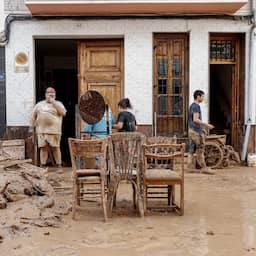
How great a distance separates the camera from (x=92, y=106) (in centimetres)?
759

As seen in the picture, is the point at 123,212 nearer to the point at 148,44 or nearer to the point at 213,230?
the point at 213,230

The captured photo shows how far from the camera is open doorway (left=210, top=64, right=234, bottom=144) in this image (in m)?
11.9

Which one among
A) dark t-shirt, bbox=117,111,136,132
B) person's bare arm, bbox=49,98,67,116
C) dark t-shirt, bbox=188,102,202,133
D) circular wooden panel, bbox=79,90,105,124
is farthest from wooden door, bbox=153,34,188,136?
circular wooden panel, bbox=79,90,105,124

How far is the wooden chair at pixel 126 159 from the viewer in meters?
5.91

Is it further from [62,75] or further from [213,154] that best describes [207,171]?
[62,75]

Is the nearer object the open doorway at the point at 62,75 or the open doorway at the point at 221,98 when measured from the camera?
the open doorway at the point at 221,98

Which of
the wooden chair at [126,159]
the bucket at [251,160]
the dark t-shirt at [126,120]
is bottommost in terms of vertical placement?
the bucket at [251,160]

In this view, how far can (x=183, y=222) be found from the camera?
5688 mm

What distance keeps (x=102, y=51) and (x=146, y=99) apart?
153 centimetres

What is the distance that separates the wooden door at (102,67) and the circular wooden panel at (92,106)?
3.14 meters

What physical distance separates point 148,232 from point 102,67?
242 inches

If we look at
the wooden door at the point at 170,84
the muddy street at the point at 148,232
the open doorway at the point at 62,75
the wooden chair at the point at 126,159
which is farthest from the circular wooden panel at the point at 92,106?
the open doorway at the point at 62,75

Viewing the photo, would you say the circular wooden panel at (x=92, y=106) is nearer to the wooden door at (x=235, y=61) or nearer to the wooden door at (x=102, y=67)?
the wooden door at (x=102, y=67)

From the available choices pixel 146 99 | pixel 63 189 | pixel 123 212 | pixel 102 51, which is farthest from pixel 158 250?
pixel 102 51
